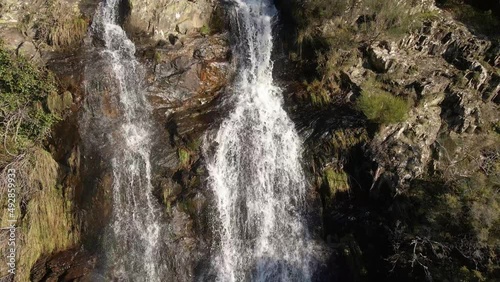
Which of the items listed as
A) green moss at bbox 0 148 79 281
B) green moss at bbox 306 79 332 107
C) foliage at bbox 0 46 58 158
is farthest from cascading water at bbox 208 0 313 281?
foliage at bbox 0 46 58 158

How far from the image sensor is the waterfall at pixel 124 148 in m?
12.6

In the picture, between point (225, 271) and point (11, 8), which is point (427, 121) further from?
point (11, 8)

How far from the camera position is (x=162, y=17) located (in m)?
14.8

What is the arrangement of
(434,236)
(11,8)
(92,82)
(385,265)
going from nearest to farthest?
(434,236)
(385,265)
(92,82)
(11,8)

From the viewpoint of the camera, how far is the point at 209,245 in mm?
12750

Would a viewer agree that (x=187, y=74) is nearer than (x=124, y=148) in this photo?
No

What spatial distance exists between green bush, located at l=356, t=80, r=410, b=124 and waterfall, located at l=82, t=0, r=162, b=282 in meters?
7.36

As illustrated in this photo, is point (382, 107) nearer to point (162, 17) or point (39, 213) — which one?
point (162, 17)

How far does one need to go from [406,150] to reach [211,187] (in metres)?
6.47

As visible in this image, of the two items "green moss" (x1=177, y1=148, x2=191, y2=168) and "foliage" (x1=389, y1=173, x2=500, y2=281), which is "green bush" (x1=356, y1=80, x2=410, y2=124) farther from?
"green moss" (x1=177, y1=148, x2=191, y2=168)

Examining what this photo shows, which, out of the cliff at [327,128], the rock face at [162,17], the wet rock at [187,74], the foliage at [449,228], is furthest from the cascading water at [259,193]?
the rock face at [162,17]

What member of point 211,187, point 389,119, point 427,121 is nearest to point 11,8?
point 211,187

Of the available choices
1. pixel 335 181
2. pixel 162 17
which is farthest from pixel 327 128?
pixel 162 17

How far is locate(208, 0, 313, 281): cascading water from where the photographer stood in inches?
504
